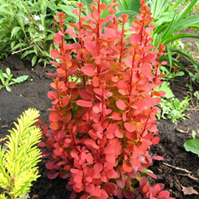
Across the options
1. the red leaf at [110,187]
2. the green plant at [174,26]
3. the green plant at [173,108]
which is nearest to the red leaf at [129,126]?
the red leaf at [110,187]

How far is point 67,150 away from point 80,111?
9.0 inches

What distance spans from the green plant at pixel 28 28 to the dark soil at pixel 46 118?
171mm

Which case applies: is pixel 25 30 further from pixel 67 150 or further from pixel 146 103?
pixel 146 103

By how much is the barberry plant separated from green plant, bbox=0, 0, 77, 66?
1.71 metres

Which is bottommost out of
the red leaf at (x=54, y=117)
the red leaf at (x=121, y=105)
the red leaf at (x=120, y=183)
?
the red leaf at (x=120, y=183)

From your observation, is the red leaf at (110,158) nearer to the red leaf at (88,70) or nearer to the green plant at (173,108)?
the red leaf at (88,70)

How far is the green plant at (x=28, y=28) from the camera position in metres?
2.55

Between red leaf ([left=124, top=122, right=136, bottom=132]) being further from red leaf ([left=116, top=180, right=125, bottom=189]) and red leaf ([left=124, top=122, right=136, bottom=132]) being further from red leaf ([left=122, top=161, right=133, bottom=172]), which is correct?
red leaf ([left=116, top=180, right=125, bottom=189])

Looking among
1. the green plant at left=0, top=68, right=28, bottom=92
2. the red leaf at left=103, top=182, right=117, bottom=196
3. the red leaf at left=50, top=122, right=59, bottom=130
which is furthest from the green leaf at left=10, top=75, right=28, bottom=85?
the red leaf at left=103, top=182, right=117, bottom=196

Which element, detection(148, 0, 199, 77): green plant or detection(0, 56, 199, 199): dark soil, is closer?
detection(0, 56, 199, 199): dark soil

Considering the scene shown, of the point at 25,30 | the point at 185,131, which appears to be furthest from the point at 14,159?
the point at 25,30

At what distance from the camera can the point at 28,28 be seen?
2588mm

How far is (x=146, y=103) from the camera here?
983mm

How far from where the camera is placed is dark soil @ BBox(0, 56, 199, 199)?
139 cm
